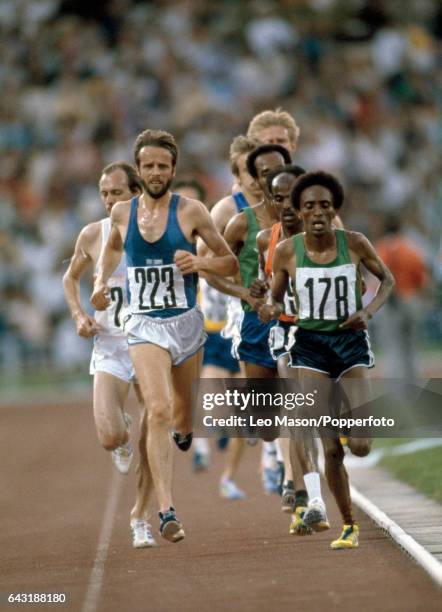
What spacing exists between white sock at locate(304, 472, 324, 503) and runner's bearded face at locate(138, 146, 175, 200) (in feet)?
6.12

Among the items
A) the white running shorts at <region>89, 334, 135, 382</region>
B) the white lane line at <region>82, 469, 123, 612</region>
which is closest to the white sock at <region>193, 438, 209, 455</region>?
the white lane line at <region>82, 469, 123, 612</region>

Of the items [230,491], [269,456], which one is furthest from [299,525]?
[230,491]

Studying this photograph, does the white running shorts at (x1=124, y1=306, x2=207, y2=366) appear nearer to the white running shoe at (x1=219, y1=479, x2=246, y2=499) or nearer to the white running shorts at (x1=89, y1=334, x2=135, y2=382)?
the white running shorts at (x1=89, y1=334, x2=135, y2=382)

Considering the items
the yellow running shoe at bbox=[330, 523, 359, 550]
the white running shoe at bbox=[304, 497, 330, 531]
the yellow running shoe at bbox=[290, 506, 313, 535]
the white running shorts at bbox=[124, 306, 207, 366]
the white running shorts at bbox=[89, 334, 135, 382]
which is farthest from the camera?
the white running shorts at bbox=[89, 334, 135, 382]

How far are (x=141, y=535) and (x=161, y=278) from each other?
62.7 inches

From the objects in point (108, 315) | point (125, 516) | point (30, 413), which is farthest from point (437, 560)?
point (30, 413)

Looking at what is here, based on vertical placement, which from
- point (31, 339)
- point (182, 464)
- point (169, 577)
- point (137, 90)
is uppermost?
point (137, 90)

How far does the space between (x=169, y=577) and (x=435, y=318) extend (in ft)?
56.0

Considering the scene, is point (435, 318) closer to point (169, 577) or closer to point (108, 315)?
point (108, 315)

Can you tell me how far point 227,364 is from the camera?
13297mm

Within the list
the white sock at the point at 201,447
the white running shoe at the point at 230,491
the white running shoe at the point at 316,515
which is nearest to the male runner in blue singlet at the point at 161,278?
the white running shoe at the point at 316,515

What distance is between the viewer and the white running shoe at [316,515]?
8.95 meters

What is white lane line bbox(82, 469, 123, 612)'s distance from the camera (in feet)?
Result: 24.8

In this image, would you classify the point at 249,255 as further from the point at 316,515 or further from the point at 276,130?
the point at 316,515
